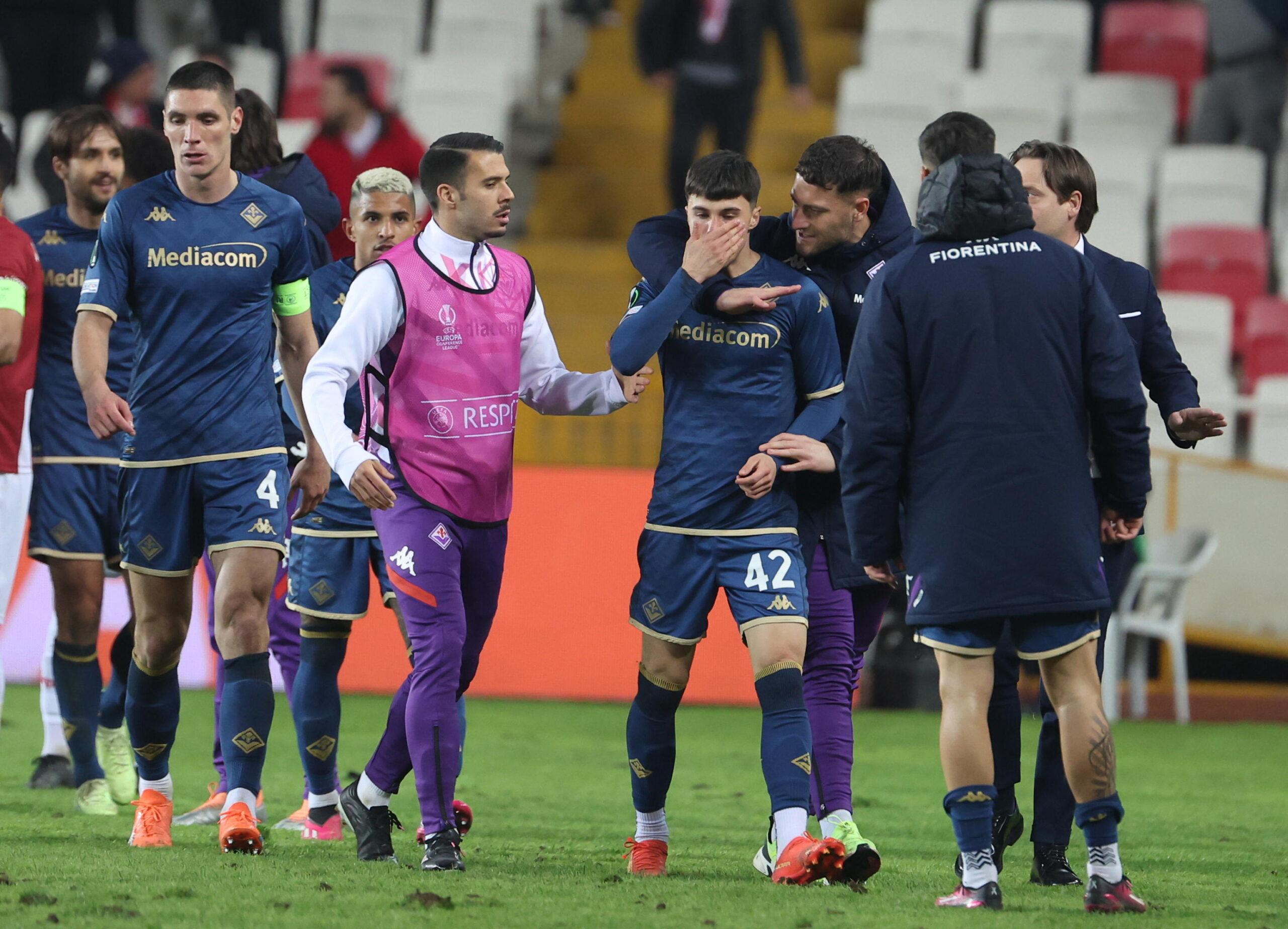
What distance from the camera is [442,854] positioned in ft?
16.3

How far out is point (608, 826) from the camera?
645cm

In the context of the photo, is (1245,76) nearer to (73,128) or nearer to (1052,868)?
(73,128)

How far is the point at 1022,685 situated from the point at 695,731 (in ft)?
7.97

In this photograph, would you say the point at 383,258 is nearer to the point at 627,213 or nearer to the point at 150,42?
the point at 627,213

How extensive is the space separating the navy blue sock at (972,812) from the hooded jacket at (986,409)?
0.43 metres

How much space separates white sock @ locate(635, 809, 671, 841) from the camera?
5.21m

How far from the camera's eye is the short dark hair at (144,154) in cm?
688

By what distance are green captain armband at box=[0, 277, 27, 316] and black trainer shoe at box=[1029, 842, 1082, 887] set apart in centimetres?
345

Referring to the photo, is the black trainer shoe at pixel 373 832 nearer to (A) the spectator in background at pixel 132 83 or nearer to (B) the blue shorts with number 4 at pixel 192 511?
(B) the blue shorts with number 4 at pixel 192 511

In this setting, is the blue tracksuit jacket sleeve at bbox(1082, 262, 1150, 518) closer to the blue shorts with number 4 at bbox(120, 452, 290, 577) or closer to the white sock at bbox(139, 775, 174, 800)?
the blue shorts with number 4 at bbox(120, 452, 290, 577)

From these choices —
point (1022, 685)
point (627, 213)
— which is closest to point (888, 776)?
point (1022, 685)

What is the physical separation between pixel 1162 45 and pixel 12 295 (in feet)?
39.2

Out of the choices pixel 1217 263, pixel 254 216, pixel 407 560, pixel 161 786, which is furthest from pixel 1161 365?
pixel 1217 263

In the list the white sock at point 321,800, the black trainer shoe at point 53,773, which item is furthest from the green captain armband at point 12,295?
the black trainer shoe at point 53,773
